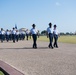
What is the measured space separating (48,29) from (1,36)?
1792 centimetres

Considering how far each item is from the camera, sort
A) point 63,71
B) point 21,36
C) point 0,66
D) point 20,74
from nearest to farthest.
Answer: point 20,74
point 63,71
point 0,66
point 21,36

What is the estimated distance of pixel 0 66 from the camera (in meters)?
10.5

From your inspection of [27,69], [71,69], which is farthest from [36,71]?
[71,69]

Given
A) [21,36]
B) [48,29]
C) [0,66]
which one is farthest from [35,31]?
[21,36]

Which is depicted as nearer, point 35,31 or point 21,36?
point 35,31

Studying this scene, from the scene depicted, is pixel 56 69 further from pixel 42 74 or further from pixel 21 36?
pixel 21 36

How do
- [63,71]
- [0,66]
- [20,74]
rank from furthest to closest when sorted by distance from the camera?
[0,66] → [63,71] → [20,74]

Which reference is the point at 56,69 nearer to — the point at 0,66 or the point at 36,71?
the point at 36,71

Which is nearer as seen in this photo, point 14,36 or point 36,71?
point 36,71

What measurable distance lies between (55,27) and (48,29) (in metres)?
1.09

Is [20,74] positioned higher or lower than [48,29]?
lower

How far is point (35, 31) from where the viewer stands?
2214 cm

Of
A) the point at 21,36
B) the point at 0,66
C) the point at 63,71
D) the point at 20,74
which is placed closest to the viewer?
the point at 20,74

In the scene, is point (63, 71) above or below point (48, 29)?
below
